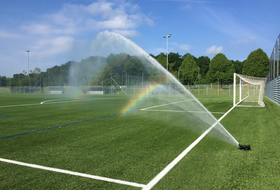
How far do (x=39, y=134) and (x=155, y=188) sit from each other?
15.9 feet

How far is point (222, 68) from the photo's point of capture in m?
64.8

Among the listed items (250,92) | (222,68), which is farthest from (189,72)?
(250,92)

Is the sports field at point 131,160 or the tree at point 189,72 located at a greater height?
the tree at point 189,72

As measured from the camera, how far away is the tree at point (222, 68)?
6450cm

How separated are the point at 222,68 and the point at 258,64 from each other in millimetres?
10039

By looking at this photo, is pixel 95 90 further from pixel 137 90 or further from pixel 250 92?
pixel 250 92

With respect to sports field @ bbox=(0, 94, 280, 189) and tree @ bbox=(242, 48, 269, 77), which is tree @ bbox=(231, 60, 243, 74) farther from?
sports field @ bbox=(0, 94, 280, 189)

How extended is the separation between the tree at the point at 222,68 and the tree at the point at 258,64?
5.06 meters

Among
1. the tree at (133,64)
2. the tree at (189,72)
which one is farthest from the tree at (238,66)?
the tree at (133,64)

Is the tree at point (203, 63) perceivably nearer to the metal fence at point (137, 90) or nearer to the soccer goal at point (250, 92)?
the metal fence at point (137, 90)

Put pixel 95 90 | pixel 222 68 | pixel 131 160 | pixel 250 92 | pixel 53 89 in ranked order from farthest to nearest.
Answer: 1. pixel 222 68
2. pixel 53 89
3. pixel 95 90
4. pixel 250 92
5. pixel 131 160

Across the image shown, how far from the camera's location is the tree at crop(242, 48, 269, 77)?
204 ft

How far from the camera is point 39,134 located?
6.47 metres

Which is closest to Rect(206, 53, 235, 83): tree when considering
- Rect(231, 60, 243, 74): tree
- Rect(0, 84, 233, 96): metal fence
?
Rect(0, 84, 233, 96): metal fence
